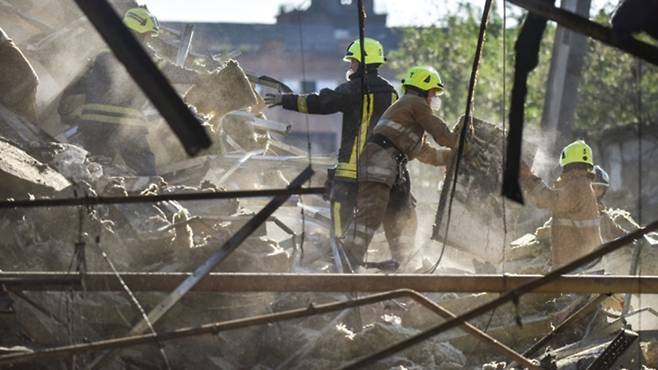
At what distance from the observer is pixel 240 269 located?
9.16 m

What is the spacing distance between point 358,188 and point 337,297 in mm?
1302

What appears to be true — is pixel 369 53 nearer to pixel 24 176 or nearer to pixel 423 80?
pixel 423 80

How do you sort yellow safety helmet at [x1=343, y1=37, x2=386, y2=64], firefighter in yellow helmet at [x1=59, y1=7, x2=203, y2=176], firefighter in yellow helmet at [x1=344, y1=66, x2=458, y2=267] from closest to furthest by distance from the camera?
firefighter in yellow helmet at [x1=344, y1=66, x2=458, y2=267] → yellow safety helmet at [x1=343, y1=37, x2=386, y2=64] → firefighter in yellow helmet at [x1=59, y1=7, x2=203, y2=176]

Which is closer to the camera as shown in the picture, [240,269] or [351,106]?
[240,269]

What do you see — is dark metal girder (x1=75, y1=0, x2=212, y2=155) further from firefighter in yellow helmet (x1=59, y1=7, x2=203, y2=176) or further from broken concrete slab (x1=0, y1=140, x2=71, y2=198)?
firefighter in yellow helmet (x1=59, y1=7, x2=203, y2=176)

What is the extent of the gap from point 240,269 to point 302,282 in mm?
3180

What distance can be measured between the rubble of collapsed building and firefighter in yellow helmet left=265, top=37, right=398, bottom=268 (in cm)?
54

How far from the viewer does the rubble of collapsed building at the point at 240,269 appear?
313 inches

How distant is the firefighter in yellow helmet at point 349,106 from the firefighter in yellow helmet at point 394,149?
0.49 feet

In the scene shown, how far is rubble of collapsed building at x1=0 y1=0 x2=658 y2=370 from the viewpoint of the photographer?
7.94 meters

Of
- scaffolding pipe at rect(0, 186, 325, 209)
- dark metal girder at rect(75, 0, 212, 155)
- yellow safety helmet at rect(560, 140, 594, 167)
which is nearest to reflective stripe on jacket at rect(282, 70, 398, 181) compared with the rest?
yellow safety helmet at rect(560, 140, 594, 167)

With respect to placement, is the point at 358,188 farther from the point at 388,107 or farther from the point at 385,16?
the point at 385,16

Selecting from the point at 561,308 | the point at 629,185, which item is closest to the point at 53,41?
the point at 561,308

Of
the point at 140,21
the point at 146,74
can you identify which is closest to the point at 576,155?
the point at 140,21
